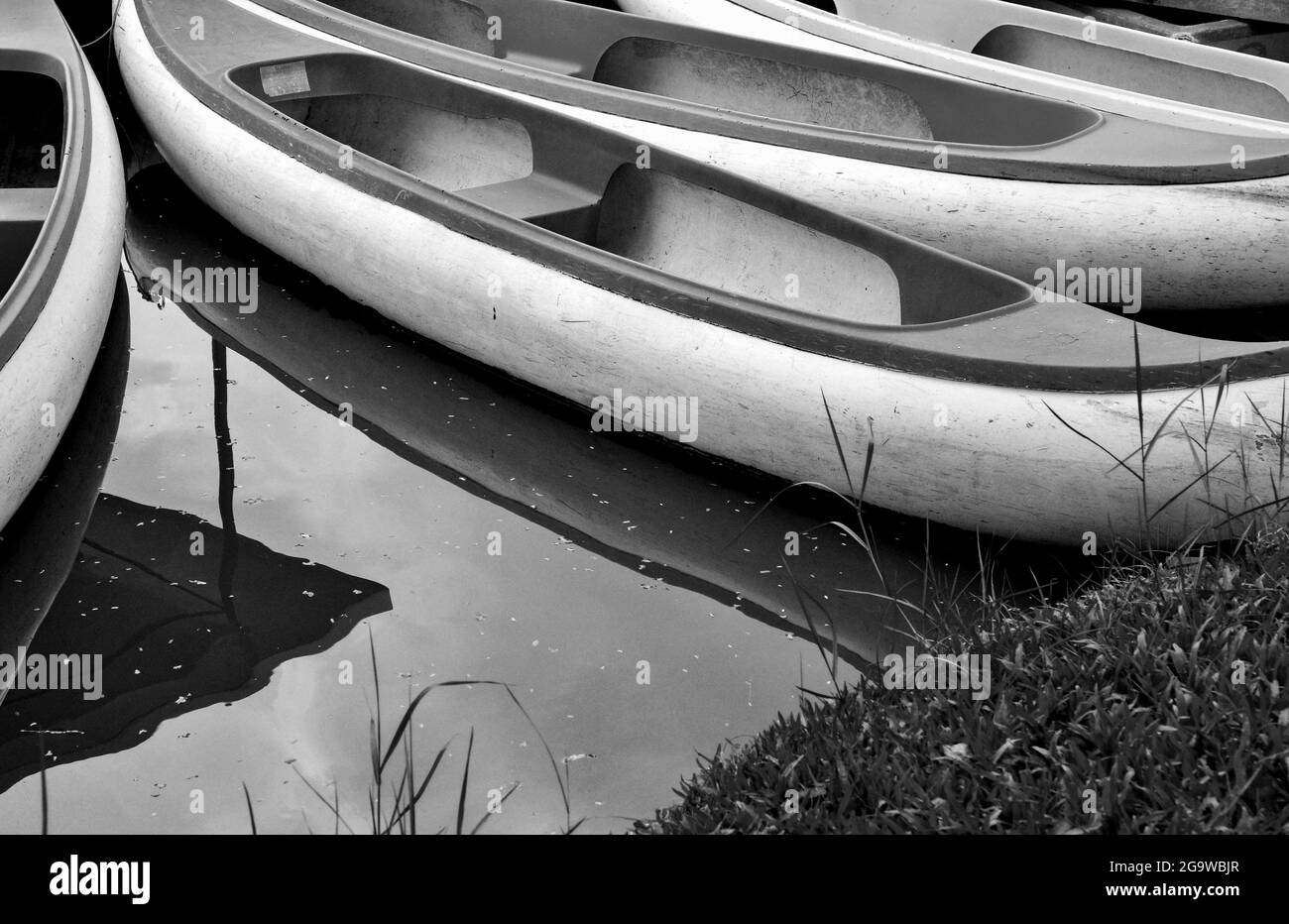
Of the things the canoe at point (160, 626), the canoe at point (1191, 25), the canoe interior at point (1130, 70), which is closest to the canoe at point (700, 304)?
the canoe at point (160, 626)

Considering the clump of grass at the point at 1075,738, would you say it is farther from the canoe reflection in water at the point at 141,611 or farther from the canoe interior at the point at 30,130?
the canoe interior at the point at 30,130

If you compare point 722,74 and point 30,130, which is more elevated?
point 722,74

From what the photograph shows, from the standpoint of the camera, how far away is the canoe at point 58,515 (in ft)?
9.70

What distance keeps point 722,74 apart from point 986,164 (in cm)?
156

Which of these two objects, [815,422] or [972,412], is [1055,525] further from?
[815,422]

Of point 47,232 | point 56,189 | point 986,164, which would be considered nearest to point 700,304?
point 986,164

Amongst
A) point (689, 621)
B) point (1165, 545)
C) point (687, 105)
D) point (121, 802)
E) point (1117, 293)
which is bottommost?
point (121, 802)

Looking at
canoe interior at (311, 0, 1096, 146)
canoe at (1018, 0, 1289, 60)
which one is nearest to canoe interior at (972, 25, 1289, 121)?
canoe at (1018, 0, 1289, 60)

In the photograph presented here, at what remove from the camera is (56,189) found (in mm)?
3805

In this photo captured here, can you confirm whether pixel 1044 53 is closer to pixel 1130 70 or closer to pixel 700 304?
pixel 1130 70

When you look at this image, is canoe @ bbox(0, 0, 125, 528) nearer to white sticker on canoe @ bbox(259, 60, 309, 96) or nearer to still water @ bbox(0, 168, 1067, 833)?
still water @ bbox(0, 168, 1067, 833)

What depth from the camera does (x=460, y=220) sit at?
12.1ft

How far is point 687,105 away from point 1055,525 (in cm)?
214

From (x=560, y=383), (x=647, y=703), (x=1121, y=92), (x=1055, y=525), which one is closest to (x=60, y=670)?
(x=647, y=703)
